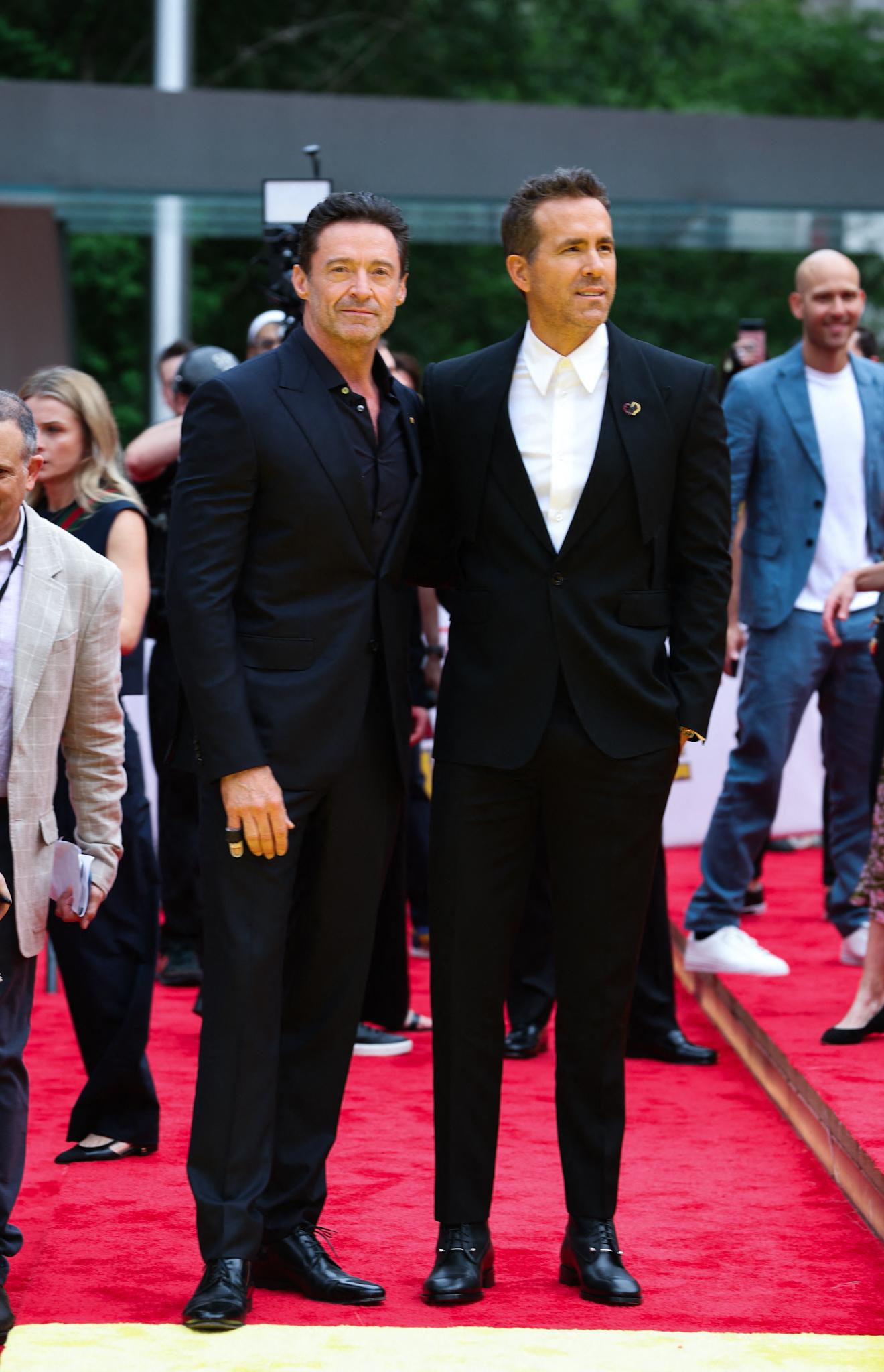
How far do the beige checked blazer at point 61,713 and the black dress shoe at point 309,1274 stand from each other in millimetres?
704

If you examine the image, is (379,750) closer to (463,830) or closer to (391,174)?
(463,830)

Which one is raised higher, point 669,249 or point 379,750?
point 669,249

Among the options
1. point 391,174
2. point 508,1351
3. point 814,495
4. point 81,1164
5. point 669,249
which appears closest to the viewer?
point 508,1351

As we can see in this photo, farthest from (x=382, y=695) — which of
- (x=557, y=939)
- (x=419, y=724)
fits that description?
(x=419, y=724)

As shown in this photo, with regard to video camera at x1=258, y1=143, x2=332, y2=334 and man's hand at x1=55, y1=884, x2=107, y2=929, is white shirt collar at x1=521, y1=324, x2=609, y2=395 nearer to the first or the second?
man's hand at x1=55, y1=884, x2=107, y2=929

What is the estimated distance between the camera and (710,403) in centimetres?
358

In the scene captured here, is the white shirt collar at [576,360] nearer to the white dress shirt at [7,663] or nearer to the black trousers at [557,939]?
the black trousers at [557,939]

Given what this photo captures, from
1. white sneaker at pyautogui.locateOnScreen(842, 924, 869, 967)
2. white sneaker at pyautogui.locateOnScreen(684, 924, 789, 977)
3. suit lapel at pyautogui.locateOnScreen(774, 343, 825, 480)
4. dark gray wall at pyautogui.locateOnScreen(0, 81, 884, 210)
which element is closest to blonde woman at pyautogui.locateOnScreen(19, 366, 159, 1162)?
white sneaker at pyautogui.locateOnScreen(684, 924, 789, 977)

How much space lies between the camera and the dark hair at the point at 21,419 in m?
3.44

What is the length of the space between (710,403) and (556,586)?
0.45 metres

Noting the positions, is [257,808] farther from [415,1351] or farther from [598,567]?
[415,1351]

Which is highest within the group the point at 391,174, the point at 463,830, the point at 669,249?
the point at 669,249

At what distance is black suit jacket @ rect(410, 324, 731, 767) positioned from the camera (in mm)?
3480

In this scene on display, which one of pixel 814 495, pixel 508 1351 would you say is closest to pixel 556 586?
pixel 508 1351
